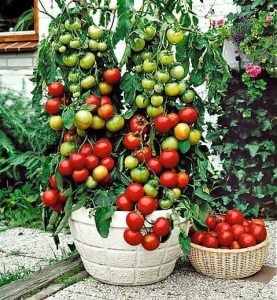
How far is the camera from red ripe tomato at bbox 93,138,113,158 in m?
3.27

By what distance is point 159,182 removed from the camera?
10.7 ft

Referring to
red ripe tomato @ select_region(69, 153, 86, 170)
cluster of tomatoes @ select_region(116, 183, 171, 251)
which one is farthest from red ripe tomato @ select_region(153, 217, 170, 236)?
red ripe tomato @ select_region(69, 153, 86, 170)

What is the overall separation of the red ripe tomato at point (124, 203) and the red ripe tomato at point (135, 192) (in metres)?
0.02

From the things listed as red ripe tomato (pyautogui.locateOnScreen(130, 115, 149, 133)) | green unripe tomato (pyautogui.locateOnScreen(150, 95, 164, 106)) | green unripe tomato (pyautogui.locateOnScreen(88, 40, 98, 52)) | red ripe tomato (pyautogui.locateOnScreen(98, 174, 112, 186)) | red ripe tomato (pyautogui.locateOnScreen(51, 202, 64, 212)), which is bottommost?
red ripe tomato (pyautogui.locateOnScreen(51, 202, 64, 212))

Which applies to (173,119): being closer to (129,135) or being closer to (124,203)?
(129,135)

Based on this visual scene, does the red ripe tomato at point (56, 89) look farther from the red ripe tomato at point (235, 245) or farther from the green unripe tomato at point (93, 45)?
the red ripe tomato at point (235, 245)

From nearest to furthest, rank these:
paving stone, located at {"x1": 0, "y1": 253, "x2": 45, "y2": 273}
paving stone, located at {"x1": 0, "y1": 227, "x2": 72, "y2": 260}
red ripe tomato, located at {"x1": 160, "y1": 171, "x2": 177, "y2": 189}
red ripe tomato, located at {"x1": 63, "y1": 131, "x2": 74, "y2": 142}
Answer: red ripe tomato, located at {"x1": 160, "y1": 171, "x2": 177, "y2": 189}
red ripe tomato, located at {"x1": 63, "y1": 131, "x2": 74, "y2": 142}
paving stone, located at {"x1": 0, "y1": 253, "x2": 45, "y2": 273}
paving stone, located at {"x1": 0, "y1": 227, "x2": 72, "y2": 260}

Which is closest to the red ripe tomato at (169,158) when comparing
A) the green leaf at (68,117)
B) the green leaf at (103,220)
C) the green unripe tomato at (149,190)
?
the green unripe tomato at (149,190)

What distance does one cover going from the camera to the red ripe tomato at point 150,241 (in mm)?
3166

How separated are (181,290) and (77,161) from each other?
79cm

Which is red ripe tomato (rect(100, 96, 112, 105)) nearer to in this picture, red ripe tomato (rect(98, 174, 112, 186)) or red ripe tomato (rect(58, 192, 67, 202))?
red ripe tomato (rect(98, 174, 112, 186))

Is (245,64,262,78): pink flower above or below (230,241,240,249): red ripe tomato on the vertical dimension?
above

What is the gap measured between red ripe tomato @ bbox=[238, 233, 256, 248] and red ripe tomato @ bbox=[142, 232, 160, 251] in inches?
20.4

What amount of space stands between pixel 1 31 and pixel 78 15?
12.5 feet
